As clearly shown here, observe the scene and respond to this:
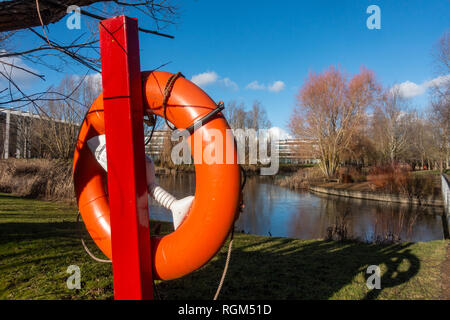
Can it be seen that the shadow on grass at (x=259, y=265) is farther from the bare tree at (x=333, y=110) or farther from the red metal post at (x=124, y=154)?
the bare tree at (x=333, y=110)

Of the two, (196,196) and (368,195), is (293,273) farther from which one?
(368,195)

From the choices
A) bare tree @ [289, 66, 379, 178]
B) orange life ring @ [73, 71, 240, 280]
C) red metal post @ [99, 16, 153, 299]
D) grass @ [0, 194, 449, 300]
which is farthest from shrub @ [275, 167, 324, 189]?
red metal post @ [99, 16, 153, 299]

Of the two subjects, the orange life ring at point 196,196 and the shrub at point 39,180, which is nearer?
the orange life ring at point 196,196

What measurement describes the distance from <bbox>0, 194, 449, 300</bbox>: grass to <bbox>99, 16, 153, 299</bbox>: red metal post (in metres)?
0.88

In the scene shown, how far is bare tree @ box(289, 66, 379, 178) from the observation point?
21.3 m

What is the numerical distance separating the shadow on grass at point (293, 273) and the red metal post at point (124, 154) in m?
0.99

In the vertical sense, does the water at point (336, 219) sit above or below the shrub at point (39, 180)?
below

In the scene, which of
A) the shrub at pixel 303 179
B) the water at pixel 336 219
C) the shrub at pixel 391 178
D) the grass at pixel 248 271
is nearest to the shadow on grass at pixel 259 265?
the grass at pixel 248 271

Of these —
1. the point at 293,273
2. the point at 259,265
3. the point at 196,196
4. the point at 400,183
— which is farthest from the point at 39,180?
the point at 400,183

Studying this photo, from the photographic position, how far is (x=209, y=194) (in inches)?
72.3

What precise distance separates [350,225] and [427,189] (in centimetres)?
841

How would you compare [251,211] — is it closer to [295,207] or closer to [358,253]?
[295,207]

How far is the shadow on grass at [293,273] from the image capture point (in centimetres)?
285
